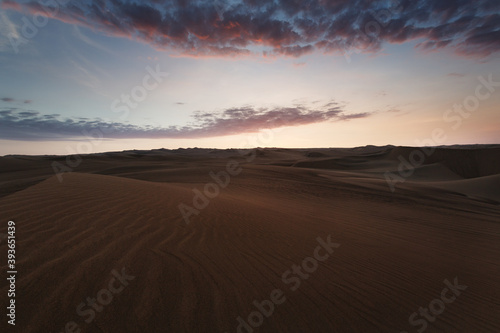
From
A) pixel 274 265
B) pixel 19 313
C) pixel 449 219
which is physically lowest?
pixel 449 219

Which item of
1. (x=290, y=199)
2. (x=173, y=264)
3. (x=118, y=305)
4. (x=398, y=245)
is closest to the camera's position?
(x=118, y=305)

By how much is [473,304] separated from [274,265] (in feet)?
8.65

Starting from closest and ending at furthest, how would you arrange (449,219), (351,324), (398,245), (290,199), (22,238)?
(351,324)
(22,238)
(398,245)
(449,219)
(290,199)

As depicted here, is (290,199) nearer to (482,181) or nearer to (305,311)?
(305,311)

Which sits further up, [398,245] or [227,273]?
[227,273]

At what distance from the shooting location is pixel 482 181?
1510 cm

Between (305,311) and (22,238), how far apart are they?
3.82 m

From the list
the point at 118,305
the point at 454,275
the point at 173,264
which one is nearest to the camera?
the point at 118,305

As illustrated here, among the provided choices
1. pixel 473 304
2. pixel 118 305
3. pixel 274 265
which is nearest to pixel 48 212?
pixel 118 305

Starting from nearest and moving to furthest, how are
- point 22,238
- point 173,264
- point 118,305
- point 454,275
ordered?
1. point 118,305
2. point 173,264
3. point 22,238
4. point 454,275

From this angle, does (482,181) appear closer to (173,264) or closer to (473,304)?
(473,304)

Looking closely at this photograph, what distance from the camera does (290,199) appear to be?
955 centimetres

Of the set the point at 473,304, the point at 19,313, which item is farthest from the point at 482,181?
the point at 19,313

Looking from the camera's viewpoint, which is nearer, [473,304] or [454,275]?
[473,304]
